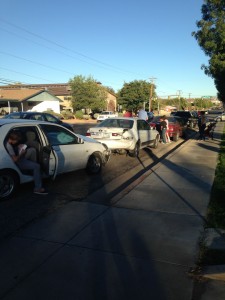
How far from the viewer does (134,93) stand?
7462 centimetres

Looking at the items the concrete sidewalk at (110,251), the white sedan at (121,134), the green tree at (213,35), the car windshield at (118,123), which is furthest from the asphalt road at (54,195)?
the green tree at (213,35)

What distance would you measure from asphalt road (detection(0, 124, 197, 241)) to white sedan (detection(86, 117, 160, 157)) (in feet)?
2.99

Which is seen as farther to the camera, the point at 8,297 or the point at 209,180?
the point at 209,180

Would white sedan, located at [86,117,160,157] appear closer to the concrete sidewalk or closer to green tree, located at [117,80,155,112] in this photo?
the concrete sidewalk

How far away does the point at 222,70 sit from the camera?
23203 millimetres

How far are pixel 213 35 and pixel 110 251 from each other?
22.5 metres

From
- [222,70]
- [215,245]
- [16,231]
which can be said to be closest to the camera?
[215,245]

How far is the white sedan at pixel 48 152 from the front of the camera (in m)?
6.70

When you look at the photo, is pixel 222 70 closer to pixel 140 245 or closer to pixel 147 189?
pixel 147 189

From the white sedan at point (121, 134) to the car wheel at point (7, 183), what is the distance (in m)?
5.70

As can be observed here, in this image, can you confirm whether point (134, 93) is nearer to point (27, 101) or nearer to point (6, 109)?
point (27, 101)

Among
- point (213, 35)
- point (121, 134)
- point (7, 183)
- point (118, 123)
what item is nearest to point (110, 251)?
point (7, 183)

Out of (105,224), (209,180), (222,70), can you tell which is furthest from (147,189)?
(222,70)

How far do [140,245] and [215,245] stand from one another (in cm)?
102
